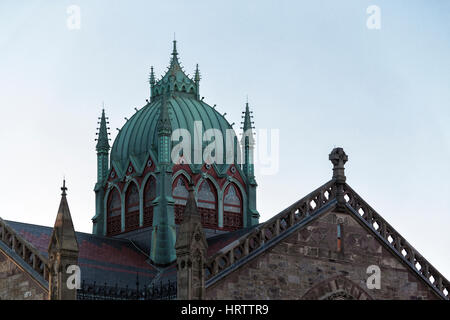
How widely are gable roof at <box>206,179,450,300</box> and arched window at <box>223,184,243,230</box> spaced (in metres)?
11.1

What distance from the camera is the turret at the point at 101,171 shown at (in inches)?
2365

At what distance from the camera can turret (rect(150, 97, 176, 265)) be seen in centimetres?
5416

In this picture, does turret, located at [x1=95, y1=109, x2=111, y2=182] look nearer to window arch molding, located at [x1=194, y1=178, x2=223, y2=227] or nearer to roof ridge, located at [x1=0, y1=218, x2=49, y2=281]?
window arch molding, located at [x1=194, y1=178, x2=223, y2=227]

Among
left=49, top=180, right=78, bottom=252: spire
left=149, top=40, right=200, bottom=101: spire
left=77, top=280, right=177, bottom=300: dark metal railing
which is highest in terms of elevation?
left=149, top=40, right=200, bottom=101: spire

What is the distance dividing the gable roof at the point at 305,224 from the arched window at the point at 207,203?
10.7 m

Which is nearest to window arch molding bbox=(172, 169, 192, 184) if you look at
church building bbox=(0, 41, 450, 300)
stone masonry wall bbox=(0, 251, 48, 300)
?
church building bbox=(0, 41, 450, 300)

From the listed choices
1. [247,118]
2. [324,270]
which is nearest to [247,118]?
[247,118]

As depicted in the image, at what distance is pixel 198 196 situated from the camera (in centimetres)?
5759

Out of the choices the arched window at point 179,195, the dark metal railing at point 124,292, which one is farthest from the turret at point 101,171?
the dark metal railing at point 124,292
